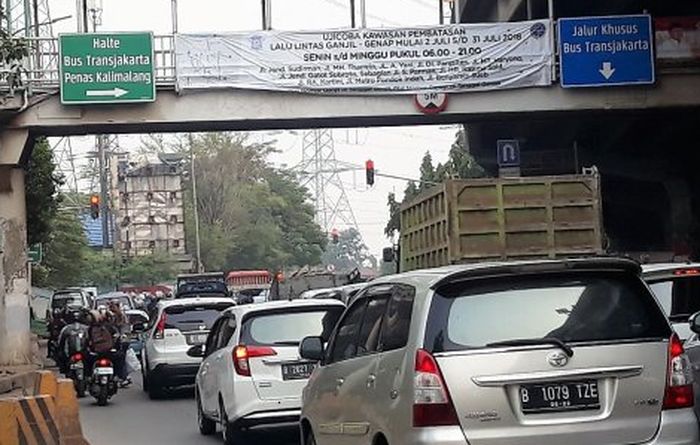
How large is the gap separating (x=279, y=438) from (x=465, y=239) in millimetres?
5543

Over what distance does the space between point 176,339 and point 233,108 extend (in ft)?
30.2

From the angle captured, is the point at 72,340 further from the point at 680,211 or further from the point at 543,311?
the point at 680,211

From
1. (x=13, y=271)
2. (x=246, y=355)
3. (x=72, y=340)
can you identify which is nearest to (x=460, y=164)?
(x=13, y=271)

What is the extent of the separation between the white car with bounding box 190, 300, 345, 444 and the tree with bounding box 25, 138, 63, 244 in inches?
1043

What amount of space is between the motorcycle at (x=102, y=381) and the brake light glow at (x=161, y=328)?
99cm

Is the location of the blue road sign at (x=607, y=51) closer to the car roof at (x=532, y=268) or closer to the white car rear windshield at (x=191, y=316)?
the white car rear windshield at (x=191, y=316)

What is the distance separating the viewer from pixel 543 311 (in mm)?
6812

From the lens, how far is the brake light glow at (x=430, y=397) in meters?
6.54

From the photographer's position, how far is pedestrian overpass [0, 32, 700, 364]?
91.6ft

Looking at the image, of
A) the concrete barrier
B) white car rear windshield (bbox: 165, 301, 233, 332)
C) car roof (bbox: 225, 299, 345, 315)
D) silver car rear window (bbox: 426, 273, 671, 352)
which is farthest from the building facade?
silver car rear window (bbox: 426, 273, 671, 352)

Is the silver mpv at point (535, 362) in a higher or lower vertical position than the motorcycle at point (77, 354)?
higher

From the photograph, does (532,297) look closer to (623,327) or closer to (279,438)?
(623,327)

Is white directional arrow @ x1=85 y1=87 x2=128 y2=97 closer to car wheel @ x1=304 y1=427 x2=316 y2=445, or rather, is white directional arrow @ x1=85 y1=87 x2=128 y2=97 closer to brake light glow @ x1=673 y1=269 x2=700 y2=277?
brake light glow @ x1=673 y1=269 x2=700 y2=277

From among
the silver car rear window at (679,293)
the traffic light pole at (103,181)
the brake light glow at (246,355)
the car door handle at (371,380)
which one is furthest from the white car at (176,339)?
the traffic light pole at (103,181)
